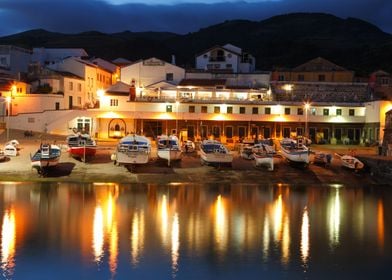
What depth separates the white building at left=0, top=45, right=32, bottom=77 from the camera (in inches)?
3617

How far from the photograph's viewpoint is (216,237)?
103 feet

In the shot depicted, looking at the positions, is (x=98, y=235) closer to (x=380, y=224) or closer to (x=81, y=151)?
(x=380, y=224)

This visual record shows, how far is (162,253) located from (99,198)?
14.2 m

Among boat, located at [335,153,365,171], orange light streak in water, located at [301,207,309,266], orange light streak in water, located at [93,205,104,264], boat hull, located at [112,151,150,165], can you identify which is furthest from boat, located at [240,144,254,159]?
orange light streak in water, located at [93,205,104,264]

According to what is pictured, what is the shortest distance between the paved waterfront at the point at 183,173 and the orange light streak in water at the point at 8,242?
1015 cm

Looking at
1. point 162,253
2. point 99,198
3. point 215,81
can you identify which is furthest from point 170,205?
point 215,81

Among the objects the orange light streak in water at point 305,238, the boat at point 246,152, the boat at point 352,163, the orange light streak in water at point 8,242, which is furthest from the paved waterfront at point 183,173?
the orange light streak in water at point 8,242

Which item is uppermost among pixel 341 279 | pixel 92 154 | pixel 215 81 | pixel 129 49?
pixel 129 49

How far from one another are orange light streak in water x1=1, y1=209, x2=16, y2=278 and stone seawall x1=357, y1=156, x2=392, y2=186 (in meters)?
26.8

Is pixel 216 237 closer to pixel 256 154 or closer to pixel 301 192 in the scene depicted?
pixel 301 192

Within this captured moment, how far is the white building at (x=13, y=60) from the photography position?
9188 cm

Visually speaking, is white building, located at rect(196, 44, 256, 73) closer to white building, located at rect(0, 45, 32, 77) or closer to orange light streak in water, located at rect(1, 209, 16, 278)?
white building, located at rect(0, 45, 32, 77)

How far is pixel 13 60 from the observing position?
9306 cm

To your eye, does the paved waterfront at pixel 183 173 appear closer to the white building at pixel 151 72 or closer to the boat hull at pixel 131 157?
the boat hull at pixel 131 157
